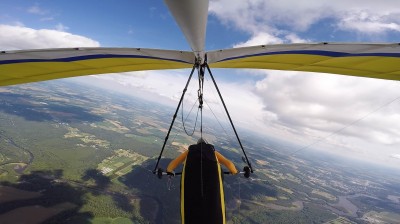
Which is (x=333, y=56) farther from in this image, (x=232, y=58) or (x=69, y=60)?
(x=69, y=60)

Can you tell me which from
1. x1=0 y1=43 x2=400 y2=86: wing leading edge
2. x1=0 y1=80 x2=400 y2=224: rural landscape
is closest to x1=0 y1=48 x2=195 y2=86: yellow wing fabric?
x1=0 y1=43 x2=400 y2=86: wing leading edge

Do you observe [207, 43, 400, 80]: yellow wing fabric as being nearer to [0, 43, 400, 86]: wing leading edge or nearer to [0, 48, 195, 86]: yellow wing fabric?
[0, 43, 400, 86]: wing leading edge

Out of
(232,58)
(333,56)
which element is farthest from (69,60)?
(333,56)

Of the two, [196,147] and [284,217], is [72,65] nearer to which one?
[196,147]

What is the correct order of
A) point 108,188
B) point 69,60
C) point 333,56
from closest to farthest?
point 333,56 < point 69,60 < point 108,188

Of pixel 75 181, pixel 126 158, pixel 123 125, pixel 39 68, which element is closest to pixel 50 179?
pixel 75 181

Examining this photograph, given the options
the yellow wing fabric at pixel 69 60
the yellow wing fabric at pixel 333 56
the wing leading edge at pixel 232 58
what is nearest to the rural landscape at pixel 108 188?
the yellow wing fabric at pixel 69 60
